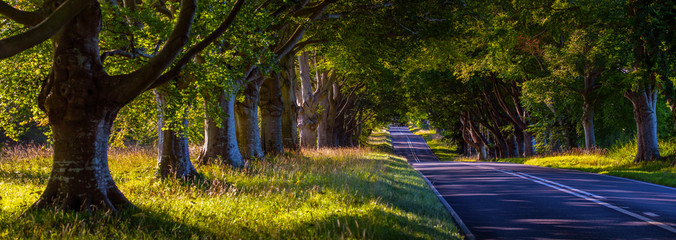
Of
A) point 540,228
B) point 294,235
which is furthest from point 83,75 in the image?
point 540,228

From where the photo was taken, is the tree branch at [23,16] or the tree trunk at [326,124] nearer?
the tree branch at [23,16]

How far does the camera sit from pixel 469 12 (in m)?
13.8

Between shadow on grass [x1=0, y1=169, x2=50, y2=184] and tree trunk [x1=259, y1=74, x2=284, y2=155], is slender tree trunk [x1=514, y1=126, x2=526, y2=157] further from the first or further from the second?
shadow on grass [x1=0, y1=169, x2=50, y2=184]

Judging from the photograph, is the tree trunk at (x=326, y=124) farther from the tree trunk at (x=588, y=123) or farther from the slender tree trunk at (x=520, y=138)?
the tree trunk at (x=588, y=123)

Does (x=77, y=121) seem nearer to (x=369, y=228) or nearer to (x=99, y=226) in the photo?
(x=99, y=226)

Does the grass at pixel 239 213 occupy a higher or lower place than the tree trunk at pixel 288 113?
lower

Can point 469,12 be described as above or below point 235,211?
above

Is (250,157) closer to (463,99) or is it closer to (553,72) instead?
(553,72)

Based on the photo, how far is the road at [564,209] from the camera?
6.32 meters

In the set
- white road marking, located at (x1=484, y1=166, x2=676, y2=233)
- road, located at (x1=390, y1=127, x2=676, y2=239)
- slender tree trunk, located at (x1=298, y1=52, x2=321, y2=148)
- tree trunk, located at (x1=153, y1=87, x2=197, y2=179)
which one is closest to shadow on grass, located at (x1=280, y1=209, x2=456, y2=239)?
road, located at (x1=390, y1=127, x2=676, y2=239)

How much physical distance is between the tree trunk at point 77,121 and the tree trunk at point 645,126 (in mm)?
18508

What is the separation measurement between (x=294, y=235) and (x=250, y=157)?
31.4 ft

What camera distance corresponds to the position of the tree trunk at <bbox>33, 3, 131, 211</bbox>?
233 inches

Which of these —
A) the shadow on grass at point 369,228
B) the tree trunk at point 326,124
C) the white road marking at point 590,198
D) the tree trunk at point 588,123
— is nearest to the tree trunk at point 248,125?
the white road marking at point 590,198
